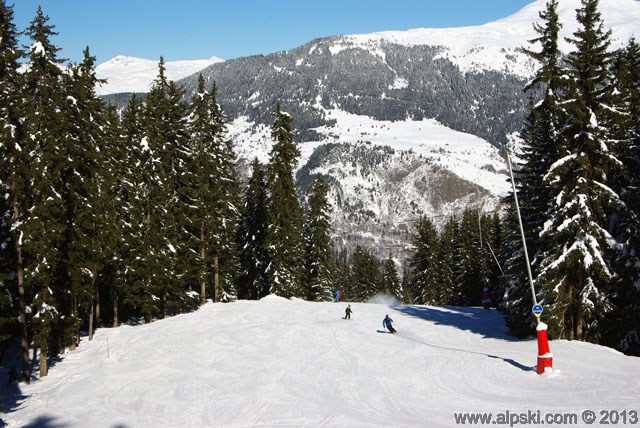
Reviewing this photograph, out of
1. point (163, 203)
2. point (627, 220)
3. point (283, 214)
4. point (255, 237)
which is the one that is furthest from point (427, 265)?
point (627, 220)

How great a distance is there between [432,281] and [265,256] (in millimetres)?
27460

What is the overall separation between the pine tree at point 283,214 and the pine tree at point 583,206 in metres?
27.5

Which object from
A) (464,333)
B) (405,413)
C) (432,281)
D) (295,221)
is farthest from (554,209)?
(432,281)

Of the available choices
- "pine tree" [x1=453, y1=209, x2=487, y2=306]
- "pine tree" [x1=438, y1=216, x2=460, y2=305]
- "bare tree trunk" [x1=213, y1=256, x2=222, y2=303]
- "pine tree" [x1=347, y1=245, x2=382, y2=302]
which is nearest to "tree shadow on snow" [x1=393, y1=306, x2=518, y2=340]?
"bare tree trunk" [x1=213, y1=256, x2=222, y2=303]

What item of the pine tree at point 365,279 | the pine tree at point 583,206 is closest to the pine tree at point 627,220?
the pine tree at point 583,206

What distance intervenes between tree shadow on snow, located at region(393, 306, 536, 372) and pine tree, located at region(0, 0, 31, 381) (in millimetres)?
20338

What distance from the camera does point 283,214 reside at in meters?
48.6

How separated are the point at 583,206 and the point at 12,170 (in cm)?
2671

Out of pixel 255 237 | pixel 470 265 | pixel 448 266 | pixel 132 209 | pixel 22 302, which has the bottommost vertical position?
pixel 448 266

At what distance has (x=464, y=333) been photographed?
29.9 metres

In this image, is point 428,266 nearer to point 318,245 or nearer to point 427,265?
point 427,265

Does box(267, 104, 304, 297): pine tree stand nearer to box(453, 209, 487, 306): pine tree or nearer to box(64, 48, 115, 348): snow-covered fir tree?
box(64, 48, 115, 348): snow-covered fir tree

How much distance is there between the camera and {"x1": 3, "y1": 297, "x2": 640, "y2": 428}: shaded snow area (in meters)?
15.4

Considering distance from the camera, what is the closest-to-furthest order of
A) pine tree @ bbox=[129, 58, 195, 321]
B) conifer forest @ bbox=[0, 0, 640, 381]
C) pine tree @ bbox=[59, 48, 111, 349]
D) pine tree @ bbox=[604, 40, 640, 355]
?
conifer forest @ bbox=[0, 0, 640, 381], pine tree @ bbox=[604, 40, 640, 355], pine tree @ bbox=[59, 48, 111, 349], pine tree @ bbox=[129, 58, 195, 321]
